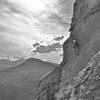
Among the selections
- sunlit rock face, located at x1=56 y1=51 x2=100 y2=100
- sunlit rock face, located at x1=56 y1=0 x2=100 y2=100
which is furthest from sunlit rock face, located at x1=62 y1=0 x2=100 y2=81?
sunlit rock face, located at x1=56 y1=51 x2=100 y2=100

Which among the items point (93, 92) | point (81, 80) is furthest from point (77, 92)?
point (93, 92)

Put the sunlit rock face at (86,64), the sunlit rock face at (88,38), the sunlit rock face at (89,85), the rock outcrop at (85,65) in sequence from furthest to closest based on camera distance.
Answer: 1. the sunlit rock face at (88,38)
2. the rock outcrop at (85,65)
3. the sunlit rock face at (86,64)
4. the sunlit rock face at (89,85)

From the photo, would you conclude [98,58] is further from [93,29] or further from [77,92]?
[93,29]

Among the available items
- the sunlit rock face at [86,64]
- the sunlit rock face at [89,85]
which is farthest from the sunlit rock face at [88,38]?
the sunlit rock face at [89,85]

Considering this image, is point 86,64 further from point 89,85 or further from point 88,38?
point 89,85

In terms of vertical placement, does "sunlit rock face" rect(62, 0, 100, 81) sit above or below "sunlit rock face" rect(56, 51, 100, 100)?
above

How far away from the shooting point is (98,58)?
82.1ft

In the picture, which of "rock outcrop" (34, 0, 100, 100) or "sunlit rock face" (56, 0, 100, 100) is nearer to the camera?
"sunlit rock face" (56, 0, 100, 100)

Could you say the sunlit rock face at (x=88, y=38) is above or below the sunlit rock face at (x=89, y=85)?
above

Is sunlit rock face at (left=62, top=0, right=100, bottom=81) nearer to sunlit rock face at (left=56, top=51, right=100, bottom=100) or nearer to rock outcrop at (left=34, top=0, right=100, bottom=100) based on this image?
rock outcrop at (left=34, top=0, right=100, bottom=100)

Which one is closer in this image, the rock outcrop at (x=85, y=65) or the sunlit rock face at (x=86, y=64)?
the sunlit rock face at (x=86, y=64)

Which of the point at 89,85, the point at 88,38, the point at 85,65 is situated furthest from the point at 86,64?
the point at 89,85

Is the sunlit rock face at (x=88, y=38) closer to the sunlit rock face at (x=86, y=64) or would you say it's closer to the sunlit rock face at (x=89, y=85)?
the sunlit rock face at (x=86, y=64)

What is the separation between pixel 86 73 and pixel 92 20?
42.0 feet
